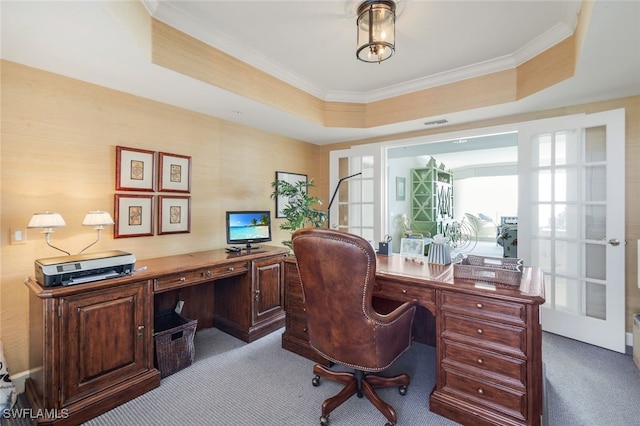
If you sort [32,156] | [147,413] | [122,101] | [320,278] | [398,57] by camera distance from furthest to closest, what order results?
[398,57], [122,101], [32,156], [147,413], [320,278]

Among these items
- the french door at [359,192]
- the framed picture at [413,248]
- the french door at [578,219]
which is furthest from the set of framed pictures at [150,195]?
the french door at [578,219]

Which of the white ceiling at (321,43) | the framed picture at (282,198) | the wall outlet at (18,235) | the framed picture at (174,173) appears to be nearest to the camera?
the white ceiling at (321,43)

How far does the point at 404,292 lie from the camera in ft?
6.23

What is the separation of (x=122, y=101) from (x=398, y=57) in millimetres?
2556

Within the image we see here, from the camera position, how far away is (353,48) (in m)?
2.55

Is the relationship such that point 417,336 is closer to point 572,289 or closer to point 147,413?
point 572,289

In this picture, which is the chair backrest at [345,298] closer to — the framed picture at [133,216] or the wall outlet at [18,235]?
the framed picture at [133,216]

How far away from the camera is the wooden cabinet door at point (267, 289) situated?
287 centimetres

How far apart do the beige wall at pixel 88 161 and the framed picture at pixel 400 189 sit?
10.3 ft

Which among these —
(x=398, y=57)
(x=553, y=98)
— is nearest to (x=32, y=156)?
(x=398, y=57)

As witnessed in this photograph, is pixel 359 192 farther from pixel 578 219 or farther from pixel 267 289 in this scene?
pixel 578 219

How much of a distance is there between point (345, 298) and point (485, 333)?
837 mm

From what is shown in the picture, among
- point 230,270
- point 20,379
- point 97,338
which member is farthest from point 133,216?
point 20,379

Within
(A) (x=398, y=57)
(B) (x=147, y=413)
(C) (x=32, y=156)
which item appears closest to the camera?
(B) (x=147, y=413)
